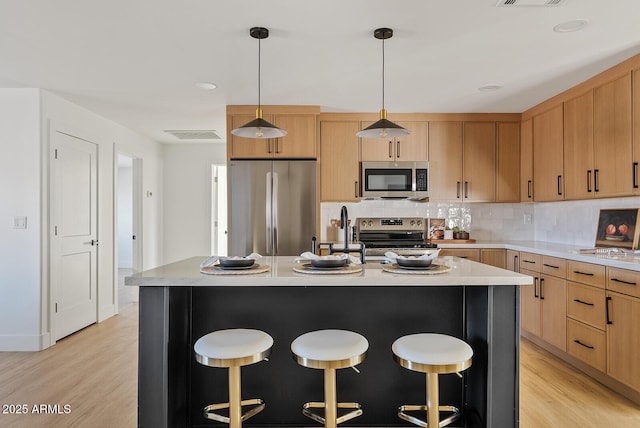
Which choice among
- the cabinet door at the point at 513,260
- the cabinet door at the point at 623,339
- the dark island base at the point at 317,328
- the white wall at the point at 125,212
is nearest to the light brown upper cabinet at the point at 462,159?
the cabinet door at the point at 513,260

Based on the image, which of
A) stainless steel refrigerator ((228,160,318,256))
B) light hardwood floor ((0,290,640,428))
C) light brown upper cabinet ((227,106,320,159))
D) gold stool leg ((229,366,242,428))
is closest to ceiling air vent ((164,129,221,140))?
light brown upper cabinet ((227,106,320,159))

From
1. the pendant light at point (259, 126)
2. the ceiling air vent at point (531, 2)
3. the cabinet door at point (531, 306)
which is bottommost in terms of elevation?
the cabinet door at point (531, 306)

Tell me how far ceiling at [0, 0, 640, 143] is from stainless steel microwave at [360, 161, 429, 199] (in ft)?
2.22

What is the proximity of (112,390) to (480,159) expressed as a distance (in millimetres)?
4127

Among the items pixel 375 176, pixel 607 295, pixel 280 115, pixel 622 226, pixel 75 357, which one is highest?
pixel 280 115

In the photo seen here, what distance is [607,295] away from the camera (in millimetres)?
2742

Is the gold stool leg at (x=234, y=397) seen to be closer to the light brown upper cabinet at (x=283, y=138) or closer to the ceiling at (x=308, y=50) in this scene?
the ceiling at (x=308, y=50)

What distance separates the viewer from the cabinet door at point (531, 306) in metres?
3.63

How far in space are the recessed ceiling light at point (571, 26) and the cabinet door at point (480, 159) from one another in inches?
81.3

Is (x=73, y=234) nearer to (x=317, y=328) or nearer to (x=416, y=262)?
(x=317, y=328)

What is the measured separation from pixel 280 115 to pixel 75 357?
9.57ft

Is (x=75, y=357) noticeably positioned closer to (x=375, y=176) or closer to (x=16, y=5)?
(x=16, y=5)

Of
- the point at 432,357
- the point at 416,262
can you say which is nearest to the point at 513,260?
the point at 416,262

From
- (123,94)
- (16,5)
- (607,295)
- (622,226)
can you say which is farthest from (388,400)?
(123,94)
